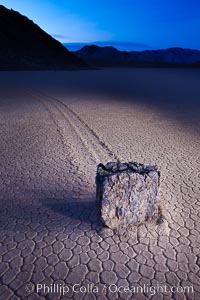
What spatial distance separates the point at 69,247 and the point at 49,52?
2231 inches

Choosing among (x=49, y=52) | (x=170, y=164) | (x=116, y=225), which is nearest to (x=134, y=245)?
(x=116, y=225)

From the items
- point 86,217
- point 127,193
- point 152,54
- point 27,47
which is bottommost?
point 86,217

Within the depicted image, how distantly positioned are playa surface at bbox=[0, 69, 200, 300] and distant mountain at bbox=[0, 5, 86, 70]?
3479 centimetres

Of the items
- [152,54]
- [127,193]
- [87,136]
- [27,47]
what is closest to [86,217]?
[127,193]

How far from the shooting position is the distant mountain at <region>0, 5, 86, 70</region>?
42.8 meters

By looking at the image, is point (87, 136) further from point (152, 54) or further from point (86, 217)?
point (152, 54)

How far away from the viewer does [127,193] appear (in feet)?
9.48

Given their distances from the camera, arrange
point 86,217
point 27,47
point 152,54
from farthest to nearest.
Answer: point 152,54, point 27,47, point 86,217

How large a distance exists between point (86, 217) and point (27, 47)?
177 ft

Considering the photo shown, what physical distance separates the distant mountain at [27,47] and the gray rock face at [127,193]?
37.9m

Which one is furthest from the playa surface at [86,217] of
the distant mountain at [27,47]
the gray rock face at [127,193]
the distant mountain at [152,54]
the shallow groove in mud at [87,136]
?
the distant mountain at [152,54]

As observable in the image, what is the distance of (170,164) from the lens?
16.3 feet

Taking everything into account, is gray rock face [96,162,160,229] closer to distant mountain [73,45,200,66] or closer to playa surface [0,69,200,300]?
playa surface [0,69,200,300]

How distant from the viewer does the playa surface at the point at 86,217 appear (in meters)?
2.44
